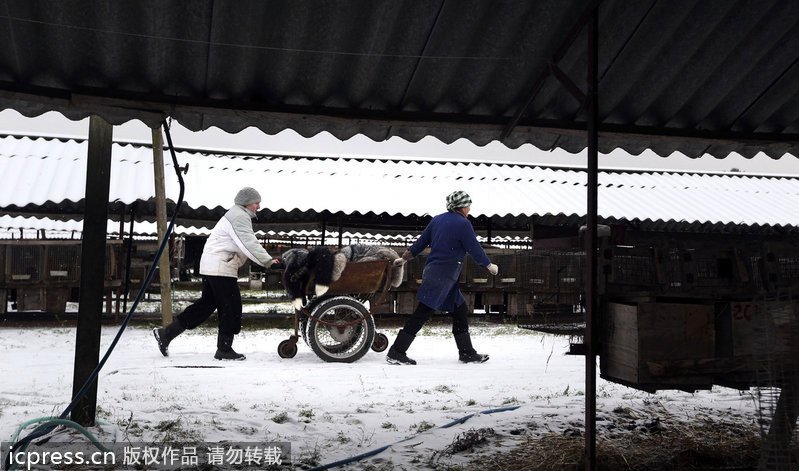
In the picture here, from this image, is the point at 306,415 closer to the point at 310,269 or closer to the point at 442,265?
the point at 310,269

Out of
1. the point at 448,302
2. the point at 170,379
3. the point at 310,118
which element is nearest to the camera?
the point at 310,118

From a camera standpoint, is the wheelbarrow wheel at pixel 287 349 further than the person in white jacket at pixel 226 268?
Yes

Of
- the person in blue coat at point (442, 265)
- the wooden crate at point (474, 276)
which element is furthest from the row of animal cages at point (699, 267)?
the wooden crate at point (474, 276)

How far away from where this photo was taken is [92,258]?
412 centimetres

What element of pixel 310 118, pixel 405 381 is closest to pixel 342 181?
pixel 405 381

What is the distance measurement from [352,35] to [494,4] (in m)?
0.81

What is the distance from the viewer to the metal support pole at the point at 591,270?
300cm

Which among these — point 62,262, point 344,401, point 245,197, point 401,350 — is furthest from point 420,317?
point 62,262

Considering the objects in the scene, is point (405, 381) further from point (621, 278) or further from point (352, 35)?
point (352, 35)

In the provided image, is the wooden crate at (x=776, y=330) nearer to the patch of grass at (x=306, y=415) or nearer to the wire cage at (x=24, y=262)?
the patch of grass at (x=306, y=415)

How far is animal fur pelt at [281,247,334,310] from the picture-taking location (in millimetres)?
6664

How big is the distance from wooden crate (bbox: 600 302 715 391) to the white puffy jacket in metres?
4.57

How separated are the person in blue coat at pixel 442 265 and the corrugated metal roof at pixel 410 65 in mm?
2376

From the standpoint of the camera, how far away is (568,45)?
3305 mm
